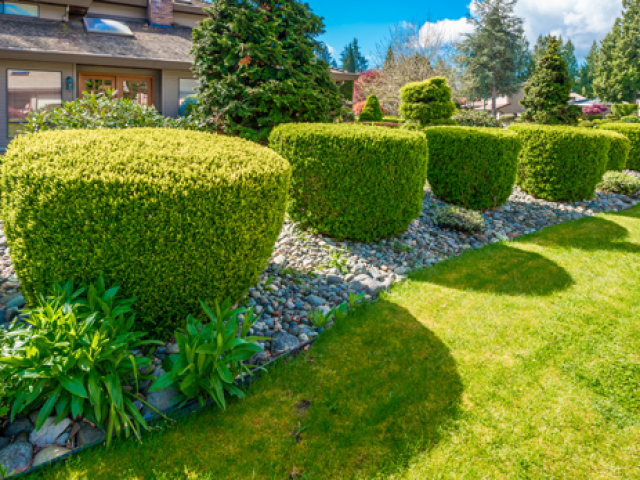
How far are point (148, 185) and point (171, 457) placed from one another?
1.70 metres

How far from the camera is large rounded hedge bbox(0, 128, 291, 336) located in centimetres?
282

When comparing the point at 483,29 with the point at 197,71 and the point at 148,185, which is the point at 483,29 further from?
the point at 148,185

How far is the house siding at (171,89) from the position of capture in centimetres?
1416

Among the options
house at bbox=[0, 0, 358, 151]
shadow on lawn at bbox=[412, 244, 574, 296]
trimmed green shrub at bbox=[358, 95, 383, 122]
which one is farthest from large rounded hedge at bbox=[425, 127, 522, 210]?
trimmed green shrub at bbox=[358, 95, 383, 122]

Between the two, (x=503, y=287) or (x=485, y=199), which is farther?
(x=485, y=199)

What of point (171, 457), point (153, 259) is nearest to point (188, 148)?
point (153, 259)

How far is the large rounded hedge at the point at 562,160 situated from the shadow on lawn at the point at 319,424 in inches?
250

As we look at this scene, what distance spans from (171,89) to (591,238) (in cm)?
1318

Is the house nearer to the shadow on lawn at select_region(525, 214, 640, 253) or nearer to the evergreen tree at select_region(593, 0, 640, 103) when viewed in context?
the shadow on lawn at select_region(525, 214, 640, 253)

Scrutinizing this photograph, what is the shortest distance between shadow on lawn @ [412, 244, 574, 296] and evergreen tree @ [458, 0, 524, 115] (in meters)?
34.0

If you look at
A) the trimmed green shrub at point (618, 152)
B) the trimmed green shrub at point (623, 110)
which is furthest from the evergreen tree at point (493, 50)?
the trimmed green shrub at point (618, 152)

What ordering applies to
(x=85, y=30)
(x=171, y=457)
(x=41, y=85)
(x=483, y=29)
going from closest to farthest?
(x=171, y=457) < (x=41, y=85) < (x=85, y=30) < (x=483, y=29)

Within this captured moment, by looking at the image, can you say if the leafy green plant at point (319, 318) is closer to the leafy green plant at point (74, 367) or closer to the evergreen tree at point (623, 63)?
the leafy green plant at point (74, 367)

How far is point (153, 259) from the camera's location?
9.52ft
